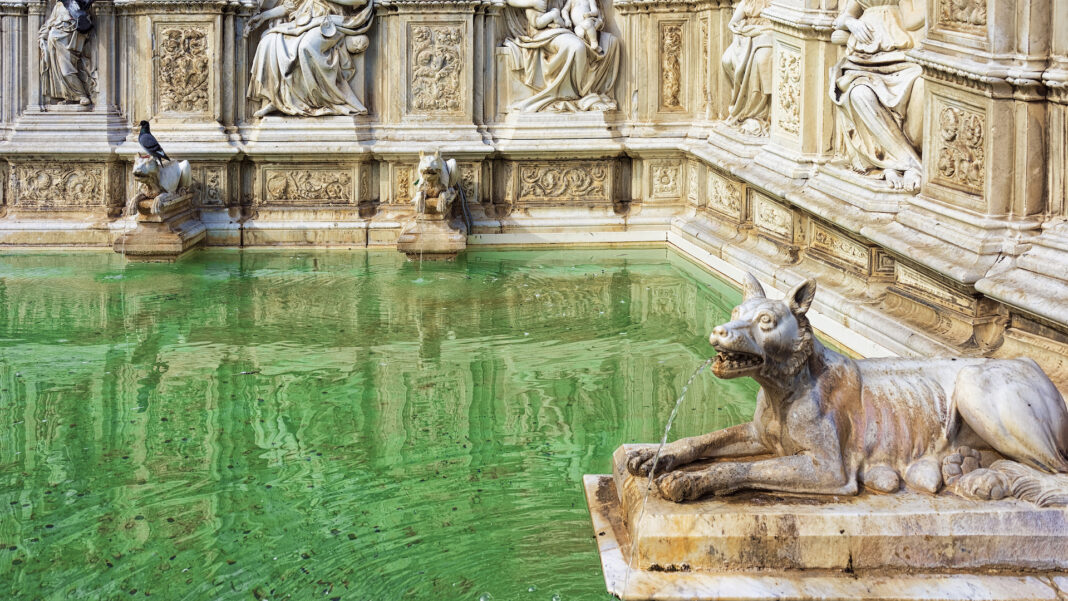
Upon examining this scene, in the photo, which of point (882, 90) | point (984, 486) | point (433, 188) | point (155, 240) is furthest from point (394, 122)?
point (984, 486)

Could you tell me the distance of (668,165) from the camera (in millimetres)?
12703

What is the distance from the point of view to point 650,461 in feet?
17.7

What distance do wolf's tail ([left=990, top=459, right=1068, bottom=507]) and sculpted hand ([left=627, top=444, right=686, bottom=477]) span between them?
3.59ft

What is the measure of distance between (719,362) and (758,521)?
1.82 feet

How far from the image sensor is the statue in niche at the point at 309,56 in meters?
12.3

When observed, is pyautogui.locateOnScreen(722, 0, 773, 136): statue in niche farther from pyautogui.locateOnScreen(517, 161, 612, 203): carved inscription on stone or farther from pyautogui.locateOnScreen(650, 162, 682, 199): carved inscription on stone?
pyautogui.locateOnScreen(517, 161, 612, 203): carved inscription on stone

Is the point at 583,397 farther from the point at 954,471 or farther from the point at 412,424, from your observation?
the point at 954,471

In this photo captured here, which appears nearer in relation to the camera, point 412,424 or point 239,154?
point 412,424

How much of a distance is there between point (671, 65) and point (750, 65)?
5.04 feet

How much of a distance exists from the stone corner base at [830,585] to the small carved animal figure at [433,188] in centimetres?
685

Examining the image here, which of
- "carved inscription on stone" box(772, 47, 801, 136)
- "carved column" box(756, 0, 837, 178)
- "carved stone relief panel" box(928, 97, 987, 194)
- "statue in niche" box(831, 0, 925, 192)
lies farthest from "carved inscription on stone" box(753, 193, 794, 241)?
"carved stone relief panel" box(928, 97, 987, 194)

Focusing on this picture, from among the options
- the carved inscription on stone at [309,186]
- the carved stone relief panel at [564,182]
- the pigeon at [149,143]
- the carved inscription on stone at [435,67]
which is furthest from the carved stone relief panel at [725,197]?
the pigeon at [149,143]

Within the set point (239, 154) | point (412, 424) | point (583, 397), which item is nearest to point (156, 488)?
point (412, 424)

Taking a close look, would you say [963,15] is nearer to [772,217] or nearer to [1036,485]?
[772,217]
